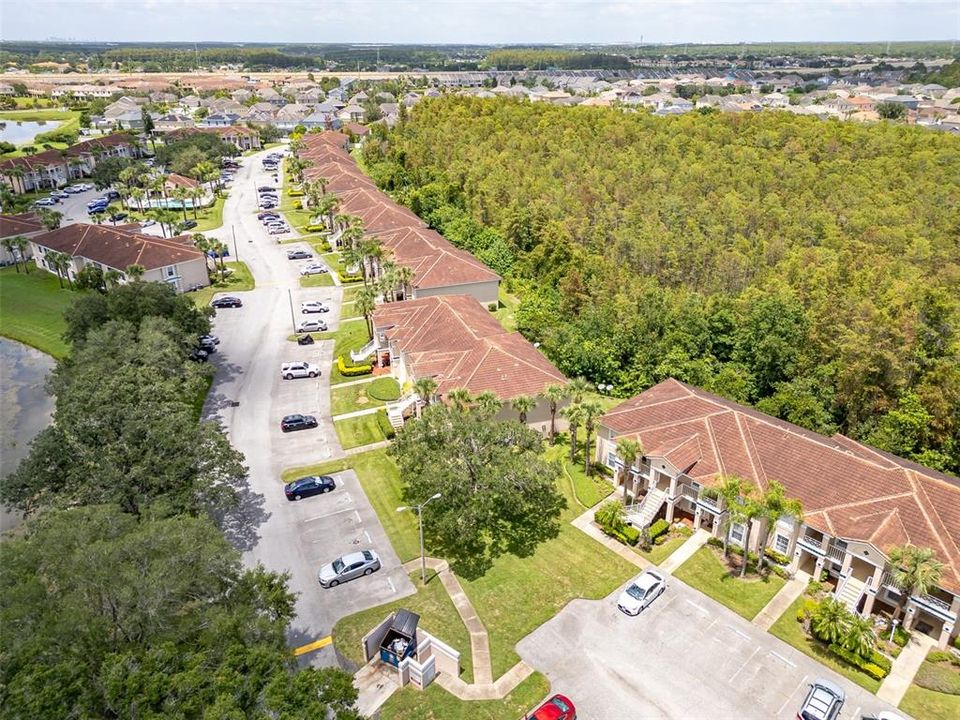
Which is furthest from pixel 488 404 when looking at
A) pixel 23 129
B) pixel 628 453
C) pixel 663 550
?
pixel 23 129

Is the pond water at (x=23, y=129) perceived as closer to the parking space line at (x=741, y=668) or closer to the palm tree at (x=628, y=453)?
the palm tree at (x=628, y=453)

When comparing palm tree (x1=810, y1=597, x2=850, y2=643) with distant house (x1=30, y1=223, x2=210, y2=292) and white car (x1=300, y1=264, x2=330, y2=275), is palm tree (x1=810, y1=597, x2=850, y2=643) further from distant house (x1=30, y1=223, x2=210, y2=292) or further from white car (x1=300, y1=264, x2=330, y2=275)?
distant house (x1=30, y1=223, x2=210, y2=292)

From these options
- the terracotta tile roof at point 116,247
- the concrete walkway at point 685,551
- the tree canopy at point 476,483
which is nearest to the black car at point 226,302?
the terracotta tile roof at point 116,247

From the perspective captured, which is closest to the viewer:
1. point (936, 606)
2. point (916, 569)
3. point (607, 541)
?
point (916, 569)

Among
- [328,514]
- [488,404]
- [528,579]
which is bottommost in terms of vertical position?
[328,514]

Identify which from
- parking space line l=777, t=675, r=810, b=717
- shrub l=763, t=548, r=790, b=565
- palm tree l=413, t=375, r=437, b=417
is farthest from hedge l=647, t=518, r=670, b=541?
palm tree l=413, t=375, r=437, b=417

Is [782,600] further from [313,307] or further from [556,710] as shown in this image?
[313,307]
